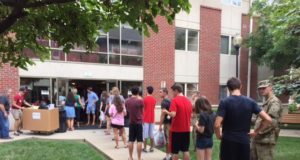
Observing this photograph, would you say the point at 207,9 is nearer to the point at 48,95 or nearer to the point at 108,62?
the point at 108,62

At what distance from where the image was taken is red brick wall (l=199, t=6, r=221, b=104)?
21703mm

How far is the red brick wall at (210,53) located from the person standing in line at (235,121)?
16.5 m

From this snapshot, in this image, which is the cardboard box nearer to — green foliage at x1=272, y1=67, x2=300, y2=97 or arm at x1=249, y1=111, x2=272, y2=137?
arm at x1=249, y1=111, x2=272, y2=137

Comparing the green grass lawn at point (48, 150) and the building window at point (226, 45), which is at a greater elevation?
the building window at point (226, 45)

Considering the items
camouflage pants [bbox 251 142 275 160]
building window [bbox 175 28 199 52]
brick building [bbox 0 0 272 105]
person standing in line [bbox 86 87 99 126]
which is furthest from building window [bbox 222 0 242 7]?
camouflage pants [bbox 251 142 275 160]

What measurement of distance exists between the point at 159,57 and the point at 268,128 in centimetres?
1397

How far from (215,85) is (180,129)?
1575 centimetres

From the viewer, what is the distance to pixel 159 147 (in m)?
10.5

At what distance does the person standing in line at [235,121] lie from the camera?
526cm

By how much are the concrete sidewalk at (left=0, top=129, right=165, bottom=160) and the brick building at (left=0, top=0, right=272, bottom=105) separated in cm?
282

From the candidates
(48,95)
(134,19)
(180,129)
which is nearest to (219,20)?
(48,95)

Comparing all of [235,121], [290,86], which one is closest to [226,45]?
[290,86]

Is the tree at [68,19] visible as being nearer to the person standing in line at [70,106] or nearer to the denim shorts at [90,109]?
the person standing in line at [70,106]

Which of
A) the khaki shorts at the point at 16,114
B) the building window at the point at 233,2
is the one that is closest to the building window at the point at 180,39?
the building window at the point at 233,2
